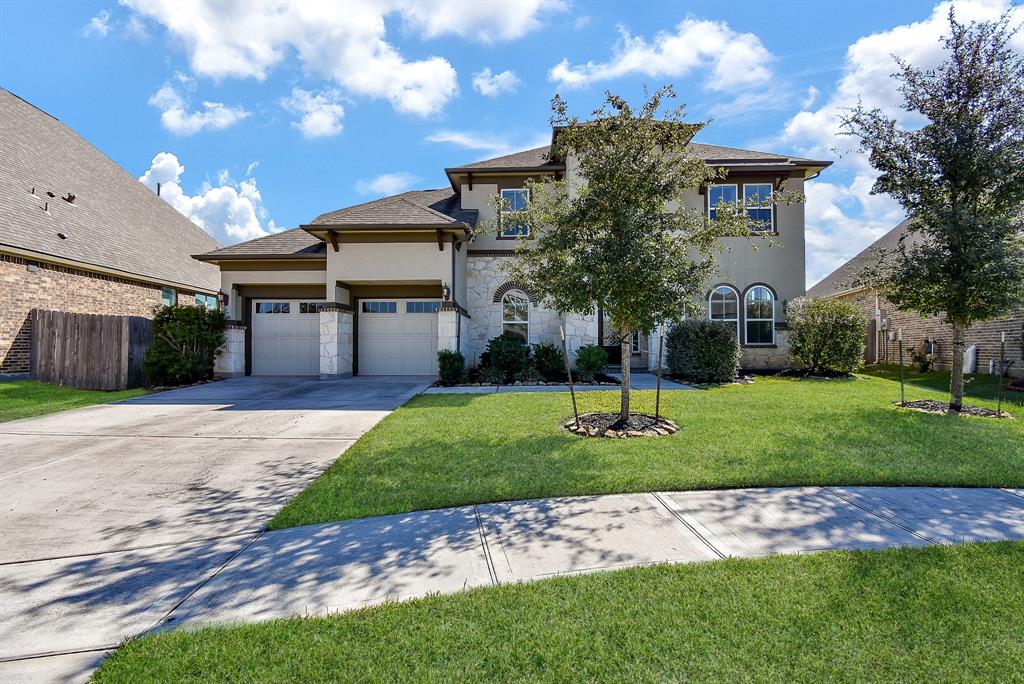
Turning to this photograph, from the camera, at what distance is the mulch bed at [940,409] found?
830 cm

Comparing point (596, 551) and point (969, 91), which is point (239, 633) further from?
point (969, 91)

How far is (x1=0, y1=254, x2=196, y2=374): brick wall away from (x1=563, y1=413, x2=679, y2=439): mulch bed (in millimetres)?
14700

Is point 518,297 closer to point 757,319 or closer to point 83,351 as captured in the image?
point 757,319

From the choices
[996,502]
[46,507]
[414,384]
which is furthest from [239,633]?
[414,384]

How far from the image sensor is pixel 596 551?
3426 mm

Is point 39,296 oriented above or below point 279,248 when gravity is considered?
below

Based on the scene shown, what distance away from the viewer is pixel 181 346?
13.1m

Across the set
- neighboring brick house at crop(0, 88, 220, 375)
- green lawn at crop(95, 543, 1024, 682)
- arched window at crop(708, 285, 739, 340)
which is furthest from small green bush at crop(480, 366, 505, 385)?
neighboring brick house at crop(0, 88, 220, 375)

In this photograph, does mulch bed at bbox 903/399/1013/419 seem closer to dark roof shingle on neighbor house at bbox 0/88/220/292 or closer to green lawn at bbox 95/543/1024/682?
green lawn at bbox 95/543/1024/682

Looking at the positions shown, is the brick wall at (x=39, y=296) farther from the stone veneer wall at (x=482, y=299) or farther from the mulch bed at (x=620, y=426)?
the mulch bed at (x=620, y=426)

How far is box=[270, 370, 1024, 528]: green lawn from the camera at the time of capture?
15.4 ft

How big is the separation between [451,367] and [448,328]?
48.8 inches

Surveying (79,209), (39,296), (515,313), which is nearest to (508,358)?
(515,313)

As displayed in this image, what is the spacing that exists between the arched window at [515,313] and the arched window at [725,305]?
620 centimetres
